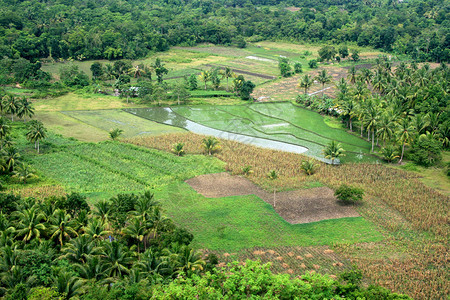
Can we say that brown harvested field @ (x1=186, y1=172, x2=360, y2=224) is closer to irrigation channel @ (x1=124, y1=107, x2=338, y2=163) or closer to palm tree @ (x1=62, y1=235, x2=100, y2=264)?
irrigation channel @ (x1=124, y1=107, x2=338, y2=163)

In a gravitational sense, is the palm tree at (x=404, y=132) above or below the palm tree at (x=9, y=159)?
above

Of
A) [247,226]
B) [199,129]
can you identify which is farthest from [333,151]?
[199,129]

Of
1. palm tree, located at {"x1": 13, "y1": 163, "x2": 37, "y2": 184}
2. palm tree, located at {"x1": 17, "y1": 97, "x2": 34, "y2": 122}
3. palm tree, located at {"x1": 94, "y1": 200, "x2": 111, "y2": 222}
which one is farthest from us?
palm tree, located at {"x1": 17, "y1": 97, "x2": 34, "y2": 122}

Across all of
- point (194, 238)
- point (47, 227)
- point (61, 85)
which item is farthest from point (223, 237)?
point (61, 85)

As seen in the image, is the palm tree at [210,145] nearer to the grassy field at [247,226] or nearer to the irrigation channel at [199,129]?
the irrigation channel at [199,129]

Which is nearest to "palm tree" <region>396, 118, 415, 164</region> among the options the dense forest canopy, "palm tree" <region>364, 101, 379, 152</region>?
"palm tree" <region>364, 101, 379, 152</region>

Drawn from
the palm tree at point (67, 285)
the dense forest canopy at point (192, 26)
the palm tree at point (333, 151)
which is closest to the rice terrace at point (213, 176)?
the palm tree at point (67, 285)
